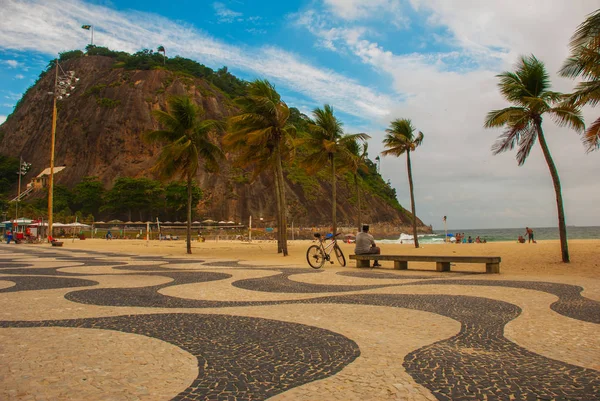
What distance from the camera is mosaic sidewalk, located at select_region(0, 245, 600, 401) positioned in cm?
295

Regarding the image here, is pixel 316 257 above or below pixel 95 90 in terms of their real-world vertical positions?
below

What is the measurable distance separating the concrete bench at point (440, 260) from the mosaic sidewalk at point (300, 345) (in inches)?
129

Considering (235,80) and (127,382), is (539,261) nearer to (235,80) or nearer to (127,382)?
(127,382)

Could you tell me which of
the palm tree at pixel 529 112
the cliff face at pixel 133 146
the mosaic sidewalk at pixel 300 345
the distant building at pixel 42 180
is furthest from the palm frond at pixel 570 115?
the distant building at pixel 42 180

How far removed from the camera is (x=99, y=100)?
96.2 meters

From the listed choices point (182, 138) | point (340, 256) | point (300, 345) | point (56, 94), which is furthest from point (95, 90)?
point (300, 345)

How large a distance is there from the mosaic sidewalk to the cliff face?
256 feet

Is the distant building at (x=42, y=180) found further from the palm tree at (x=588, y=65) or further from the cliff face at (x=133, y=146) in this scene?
the palm tree at (x=588, y=65)

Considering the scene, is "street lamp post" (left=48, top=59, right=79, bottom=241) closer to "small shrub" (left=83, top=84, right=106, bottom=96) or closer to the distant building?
the distant building

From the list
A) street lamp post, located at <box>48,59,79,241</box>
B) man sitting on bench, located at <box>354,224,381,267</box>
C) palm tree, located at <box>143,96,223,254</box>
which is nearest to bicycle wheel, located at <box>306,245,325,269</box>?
man sitting on bench, located at <box>354,224,381,267</box>

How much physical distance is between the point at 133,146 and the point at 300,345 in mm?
95066

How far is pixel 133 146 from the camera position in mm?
90625

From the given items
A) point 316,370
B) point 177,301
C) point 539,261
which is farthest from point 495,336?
point 539,261

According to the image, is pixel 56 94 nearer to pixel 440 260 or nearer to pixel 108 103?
pixel 440 260
